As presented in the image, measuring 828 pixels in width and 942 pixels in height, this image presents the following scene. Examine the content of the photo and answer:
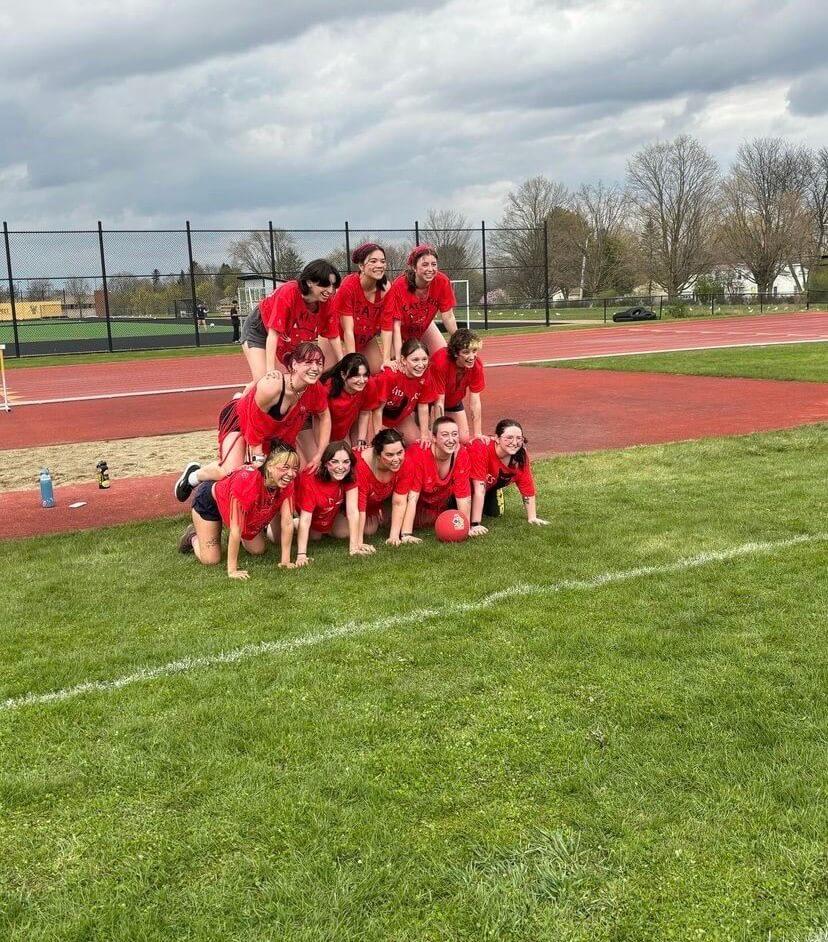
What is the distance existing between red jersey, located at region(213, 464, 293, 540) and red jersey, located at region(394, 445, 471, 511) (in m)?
0.93

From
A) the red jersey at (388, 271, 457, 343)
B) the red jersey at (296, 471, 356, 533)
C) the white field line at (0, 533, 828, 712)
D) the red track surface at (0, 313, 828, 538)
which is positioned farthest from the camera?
the red track surface at (0, 313, 828, 538)

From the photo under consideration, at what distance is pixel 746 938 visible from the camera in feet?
7.88

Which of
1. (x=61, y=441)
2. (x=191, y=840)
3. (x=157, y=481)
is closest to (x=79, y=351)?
(x=61, y=441)

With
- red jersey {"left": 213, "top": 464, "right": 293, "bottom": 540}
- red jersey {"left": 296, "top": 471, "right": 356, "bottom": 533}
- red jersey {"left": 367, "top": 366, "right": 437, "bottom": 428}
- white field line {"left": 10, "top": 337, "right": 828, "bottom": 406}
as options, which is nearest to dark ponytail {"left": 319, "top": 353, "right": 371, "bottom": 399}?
red jersey {"left": 367, "top": 366, "right": 437, "bottom": 428}

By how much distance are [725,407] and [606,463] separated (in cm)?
435

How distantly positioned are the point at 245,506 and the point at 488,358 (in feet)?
62.9

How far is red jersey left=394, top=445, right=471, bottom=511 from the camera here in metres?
6.39

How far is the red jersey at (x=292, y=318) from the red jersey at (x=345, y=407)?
0.46 meters

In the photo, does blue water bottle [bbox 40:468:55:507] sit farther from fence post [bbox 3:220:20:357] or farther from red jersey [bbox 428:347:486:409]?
fence post [bbox 3:220:20:357]

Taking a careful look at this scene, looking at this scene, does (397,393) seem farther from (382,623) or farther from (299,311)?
(382,623)

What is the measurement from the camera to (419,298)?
6.86 metres

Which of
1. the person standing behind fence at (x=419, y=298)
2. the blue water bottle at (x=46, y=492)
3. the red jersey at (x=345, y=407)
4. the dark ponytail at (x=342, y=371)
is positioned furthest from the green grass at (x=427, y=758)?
the blue water bottle at (x=46, y=492)

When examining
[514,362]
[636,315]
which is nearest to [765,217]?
[636,315]

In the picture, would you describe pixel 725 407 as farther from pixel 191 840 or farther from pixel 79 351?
pixel 79 351
